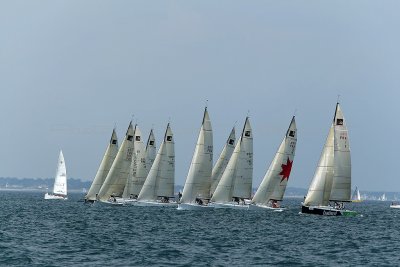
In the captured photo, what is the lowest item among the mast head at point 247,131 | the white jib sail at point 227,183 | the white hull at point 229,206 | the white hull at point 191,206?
the white hull at point 191,206

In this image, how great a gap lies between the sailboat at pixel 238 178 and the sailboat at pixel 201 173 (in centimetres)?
135

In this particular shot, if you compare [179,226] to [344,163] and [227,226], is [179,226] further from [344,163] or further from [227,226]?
[344,163]

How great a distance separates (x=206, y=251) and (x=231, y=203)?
48083mm

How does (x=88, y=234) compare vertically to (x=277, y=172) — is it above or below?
below

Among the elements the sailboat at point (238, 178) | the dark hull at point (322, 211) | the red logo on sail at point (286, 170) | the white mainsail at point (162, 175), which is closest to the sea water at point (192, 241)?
the dark hull at point (322, 211)

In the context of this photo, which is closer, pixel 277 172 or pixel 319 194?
pixel 319 194

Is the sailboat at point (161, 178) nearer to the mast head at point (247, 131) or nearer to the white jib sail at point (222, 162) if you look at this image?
the white jib sail at point (222, 162)

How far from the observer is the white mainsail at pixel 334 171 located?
86938 millimetres

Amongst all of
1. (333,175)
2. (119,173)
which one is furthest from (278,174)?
(119,173)

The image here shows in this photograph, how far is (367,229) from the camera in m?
81.6

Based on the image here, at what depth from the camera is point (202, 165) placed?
102 metres

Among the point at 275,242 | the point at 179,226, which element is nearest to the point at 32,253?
the point at 275,242

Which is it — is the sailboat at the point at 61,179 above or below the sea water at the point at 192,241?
above

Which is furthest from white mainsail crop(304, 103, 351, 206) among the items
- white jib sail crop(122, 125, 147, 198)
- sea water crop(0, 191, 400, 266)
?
white jib sail crop(122, 125, 147, 198)
